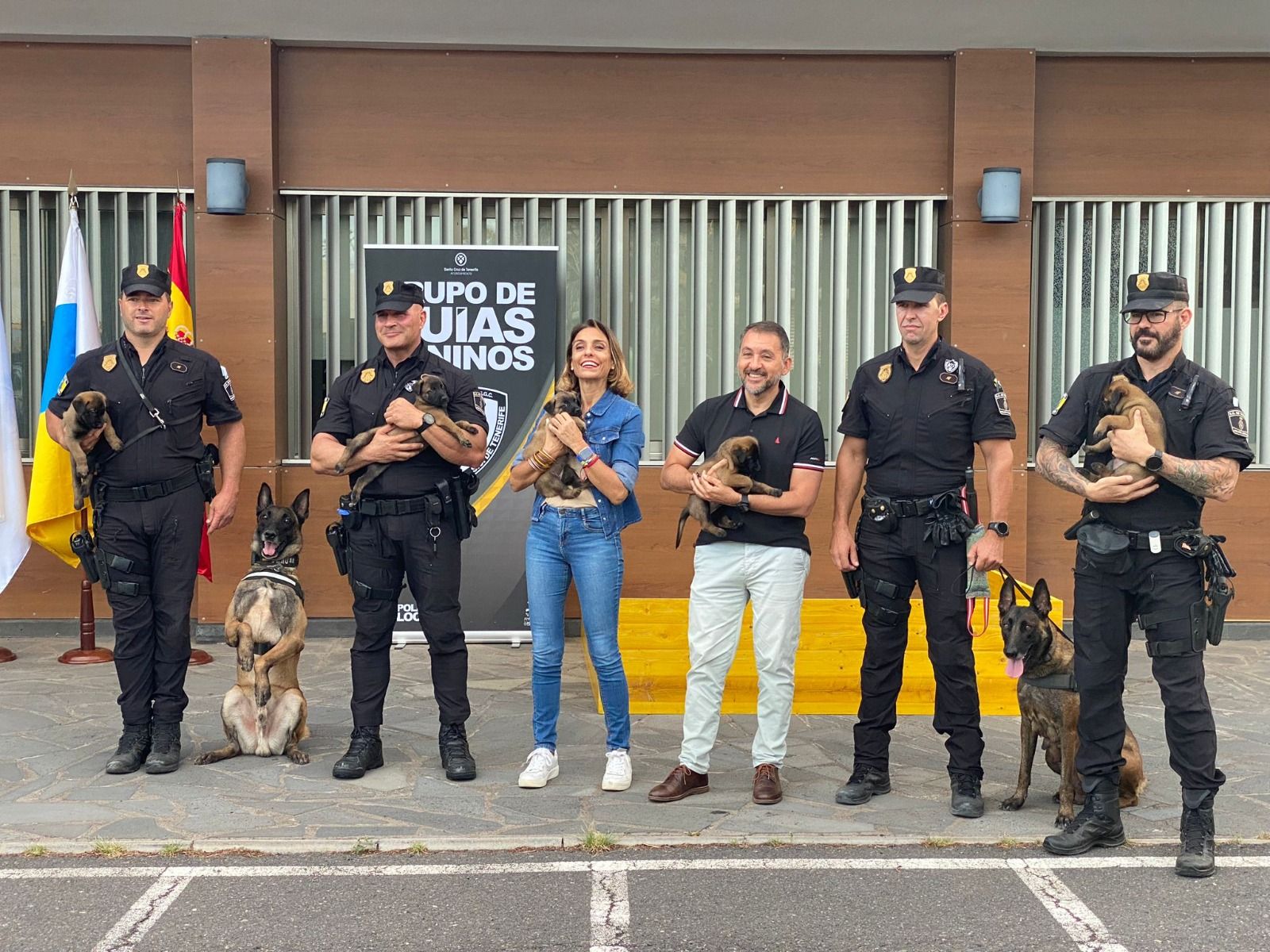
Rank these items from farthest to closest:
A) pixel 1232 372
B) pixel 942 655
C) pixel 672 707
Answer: pixel 1232 372 < pixel 672 707 < pixel 942 655

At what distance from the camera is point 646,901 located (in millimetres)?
4215

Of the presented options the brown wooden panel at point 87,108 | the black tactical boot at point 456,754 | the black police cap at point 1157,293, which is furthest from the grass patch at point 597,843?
the brown wooden panel at point 87,108

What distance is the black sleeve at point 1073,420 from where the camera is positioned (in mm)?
Answer: 4797

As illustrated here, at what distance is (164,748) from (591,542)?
7.07ft

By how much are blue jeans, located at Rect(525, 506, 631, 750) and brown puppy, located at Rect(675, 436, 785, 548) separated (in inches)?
17.4

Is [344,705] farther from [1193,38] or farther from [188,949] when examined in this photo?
[1193,38]

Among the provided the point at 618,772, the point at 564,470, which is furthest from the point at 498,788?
the point at 564,470

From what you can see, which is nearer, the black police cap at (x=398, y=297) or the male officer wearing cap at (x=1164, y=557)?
the male officer wearing cap at (x=1164, y=557)


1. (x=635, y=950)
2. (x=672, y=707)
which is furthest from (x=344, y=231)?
(x=635, y=950)

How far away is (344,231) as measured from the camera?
8984 mm

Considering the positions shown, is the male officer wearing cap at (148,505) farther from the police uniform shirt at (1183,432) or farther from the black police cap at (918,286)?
the police uniform shirt at (1183,432)

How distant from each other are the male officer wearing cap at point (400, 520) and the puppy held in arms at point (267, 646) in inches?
13.7

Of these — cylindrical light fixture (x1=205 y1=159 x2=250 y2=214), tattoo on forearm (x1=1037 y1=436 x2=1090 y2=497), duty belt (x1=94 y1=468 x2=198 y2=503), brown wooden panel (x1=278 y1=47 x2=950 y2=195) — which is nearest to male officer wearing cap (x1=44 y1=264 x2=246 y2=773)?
duty belt (x1=94 y1=468 x2=198 y2=503)

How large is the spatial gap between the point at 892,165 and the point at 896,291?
4.14 metres
